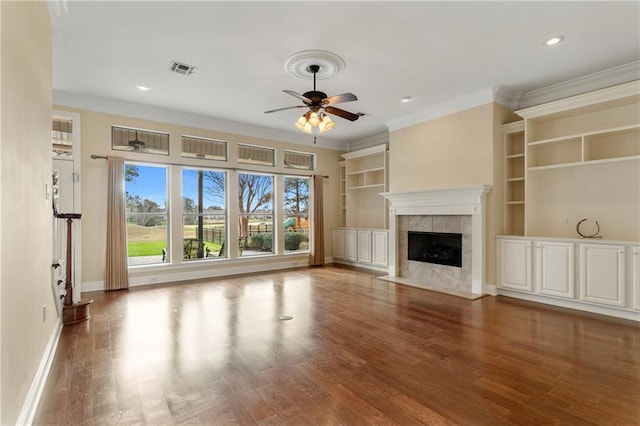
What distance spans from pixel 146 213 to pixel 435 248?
558 cm

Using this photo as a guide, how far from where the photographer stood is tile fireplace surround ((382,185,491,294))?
5.09 metres

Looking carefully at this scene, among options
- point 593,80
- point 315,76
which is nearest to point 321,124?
point 315,76

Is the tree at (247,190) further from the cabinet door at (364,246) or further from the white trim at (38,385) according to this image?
the white trim at (38,385)

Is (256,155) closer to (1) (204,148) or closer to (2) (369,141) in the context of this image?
(1) (204,148)

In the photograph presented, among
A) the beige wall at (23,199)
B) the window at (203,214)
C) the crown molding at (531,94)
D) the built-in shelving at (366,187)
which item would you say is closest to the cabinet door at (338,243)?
the built-in shelving at (366,187)

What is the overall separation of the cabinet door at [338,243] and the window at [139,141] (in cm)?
449

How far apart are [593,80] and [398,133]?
3081 millimetres

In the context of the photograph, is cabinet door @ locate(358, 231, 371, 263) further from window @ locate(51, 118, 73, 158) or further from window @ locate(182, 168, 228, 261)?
window @ locate(51, 118, 73, 158)

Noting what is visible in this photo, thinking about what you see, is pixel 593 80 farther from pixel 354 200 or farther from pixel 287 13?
pixel 354 200

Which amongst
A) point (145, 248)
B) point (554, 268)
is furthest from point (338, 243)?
point (554, 268)

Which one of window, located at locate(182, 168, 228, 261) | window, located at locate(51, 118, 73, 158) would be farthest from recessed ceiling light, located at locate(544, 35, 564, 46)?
window, located at locate(51, 118, 73, 158)

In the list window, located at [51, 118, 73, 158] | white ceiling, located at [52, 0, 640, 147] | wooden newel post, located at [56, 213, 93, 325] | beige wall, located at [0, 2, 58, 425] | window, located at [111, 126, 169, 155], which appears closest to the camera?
beige wall, located at [0, 2, 58, 425]

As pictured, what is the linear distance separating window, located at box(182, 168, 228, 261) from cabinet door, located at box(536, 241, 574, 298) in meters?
5.82

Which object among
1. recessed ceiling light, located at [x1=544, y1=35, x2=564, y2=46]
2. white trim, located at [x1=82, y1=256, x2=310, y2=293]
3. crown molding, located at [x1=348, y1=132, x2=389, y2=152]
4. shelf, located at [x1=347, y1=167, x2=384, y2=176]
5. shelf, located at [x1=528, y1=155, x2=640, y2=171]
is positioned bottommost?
white trim, located at [x1=82, y1=256, x2=310, y2=293]
